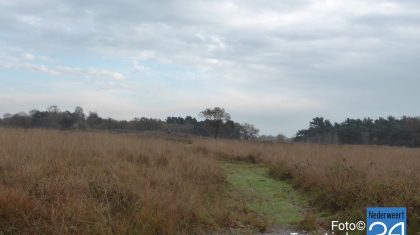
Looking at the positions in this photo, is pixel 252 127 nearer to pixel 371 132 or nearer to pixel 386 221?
pixel 371 132

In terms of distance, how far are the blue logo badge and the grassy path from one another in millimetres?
1540

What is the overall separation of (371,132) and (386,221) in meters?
75.3

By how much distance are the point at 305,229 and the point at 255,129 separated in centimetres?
9057

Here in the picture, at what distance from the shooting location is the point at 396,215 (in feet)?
23.6

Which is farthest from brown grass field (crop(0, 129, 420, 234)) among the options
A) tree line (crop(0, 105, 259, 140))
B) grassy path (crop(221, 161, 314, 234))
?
tree line (crop(0, 105, 259, 140))

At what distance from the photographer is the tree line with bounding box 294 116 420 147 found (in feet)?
236

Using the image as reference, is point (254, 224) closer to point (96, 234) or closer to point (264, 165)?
point (96, 234)

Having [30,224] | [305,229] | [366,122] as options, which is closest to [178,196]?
[305,229]

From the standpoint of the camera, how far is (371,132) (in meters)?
78.1

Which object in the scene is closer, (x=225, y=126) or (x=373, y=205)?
(x=373, y=205)

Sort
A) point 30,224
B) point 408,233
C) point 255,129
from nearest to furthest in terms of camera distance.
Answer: point 30,224
point 408,233
point 255,129

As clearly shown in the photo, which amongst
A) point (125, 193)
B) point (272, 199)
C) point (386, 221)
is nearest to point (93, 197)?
point (125, 193)

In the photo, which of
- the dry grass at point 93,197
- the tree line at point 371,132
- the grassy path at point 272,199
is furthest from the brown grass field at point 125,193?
the tree line at point 371,132

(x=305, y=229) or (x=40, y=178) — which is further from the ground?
(x=40, y=178)
